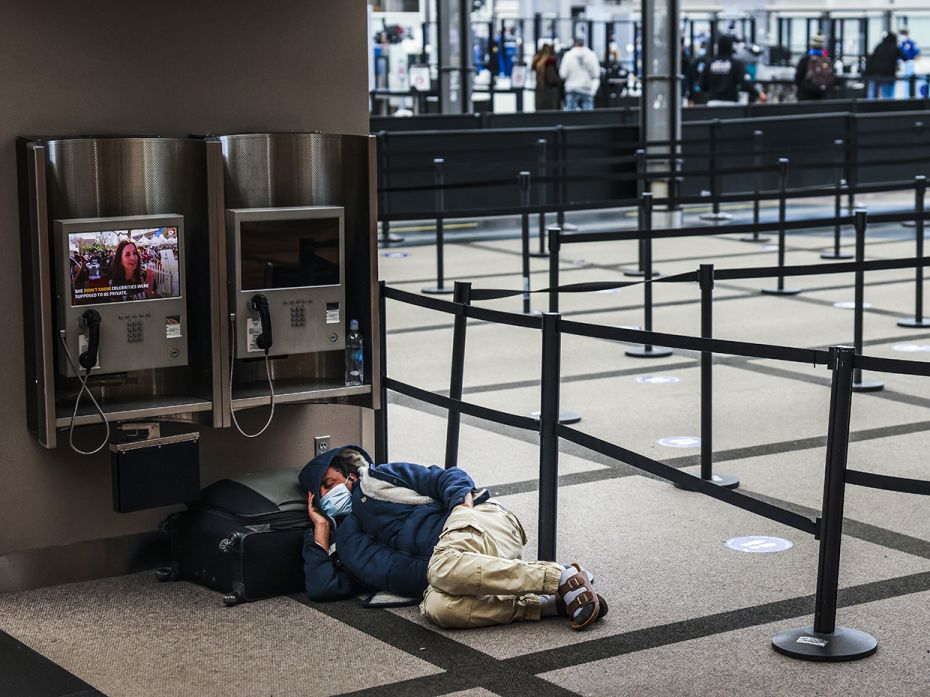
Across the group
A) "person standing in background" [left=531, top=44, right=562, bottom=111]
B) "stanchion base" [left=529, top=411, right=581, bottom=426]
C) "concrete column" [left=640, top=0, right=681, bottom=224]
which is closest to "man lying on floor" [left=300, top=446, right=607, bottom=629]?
"stanchion base" [left=529, top=411, right=581, bottom=426]

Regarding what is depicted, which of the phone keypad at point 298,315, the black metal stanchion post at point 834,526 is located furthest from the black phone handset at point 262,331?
the black metal stanchion post at point 834,526

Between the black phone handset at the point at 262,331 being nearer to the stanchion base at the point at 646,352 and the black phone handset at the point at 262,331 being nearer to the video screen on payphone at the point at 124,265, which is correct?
the video screen on payphone at the point at 124,265

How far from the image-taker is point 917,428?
7930 mm

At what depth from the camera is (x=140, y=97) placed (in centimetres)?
545

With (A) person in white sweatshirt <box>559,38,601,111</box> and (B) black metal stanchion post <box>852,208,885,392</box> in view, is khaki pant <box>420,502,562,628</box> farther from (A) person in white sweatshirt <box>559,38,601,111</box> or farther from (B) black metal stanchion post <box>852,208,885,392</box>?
(A) person in white sweatshirt <box>559,38,601,111</box>

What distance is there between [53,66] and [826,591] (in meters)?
3.33

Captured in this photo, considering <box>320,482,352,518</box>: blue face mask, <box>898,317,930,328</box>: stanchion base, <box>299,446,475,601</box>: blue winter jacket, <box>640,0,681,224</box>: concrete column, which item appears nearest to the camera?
<box>299,446,475,601</box>: blue winter jacket

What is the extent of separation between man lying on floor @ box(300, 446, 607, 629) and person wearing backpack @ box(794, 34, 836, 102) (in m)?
21.1

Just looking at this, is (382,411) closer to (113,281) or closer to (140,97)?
(113,281)

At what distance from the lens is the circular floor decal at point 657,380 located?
9297mm

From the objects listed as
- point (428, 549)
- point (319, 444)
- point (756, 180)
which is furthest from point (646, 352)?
point (756, 180)

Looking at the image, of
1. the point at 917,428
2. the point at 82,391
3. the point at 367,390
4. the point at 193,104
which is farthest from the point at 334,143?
the point at 917,428

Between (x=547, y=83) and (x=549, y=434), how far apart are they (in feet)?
64.7

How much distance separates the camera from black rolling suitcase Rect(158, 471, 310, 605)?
5.22 metres
